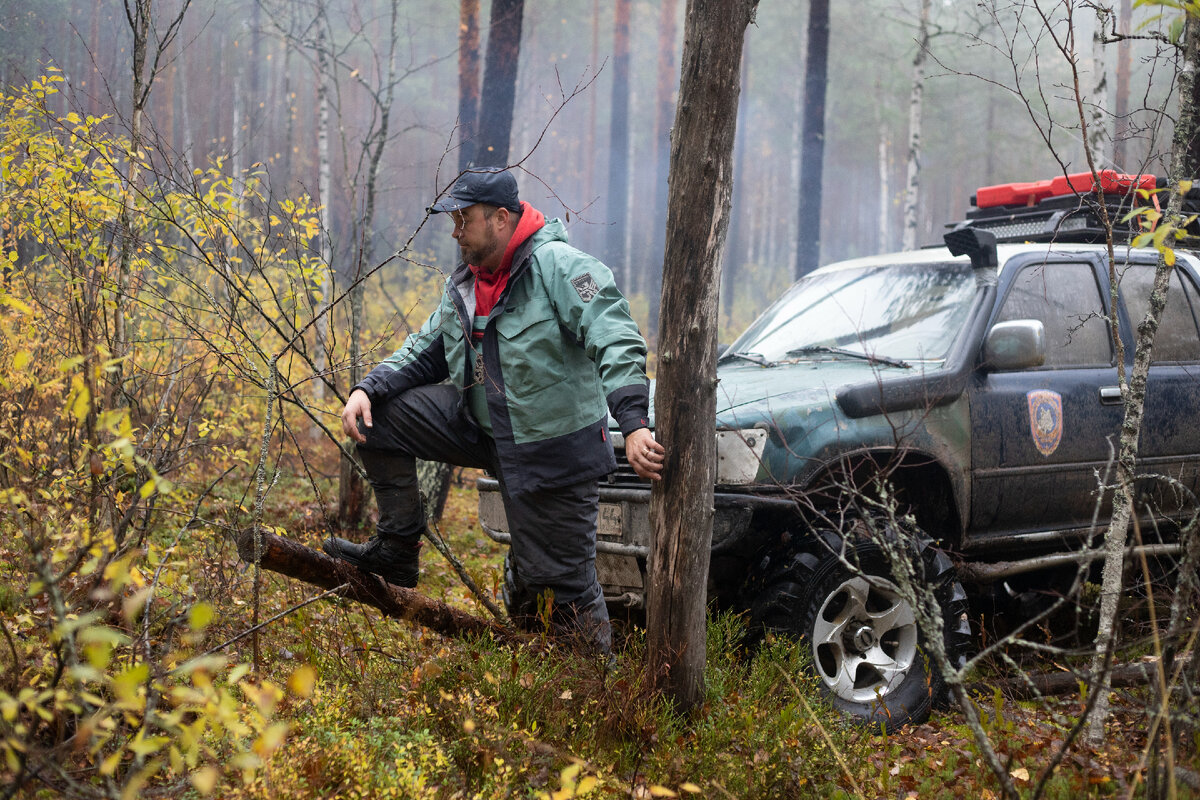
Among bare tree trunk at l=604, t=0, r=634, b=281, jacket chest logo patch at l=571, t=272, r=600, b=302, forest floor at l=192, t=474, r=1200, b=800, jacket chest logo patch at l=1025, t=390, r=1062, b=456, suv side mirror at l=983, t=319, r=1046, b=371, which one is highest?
bare tree trunk at l=604, t=0, r=634, b=281

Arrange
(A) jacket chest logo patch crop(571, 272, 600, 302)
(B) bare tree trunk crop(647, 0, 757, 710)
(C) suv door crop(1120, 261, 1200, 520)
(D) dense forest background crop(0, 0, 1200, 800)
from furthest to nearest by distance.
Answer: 1. (C) suv door crop(1120, 261, 1200, 520)
2. (A) jacket chest logo patch crop(571, 272, 600, 302)
3. (B) bare tree trunk crop(647, 0, 757, 710)
4. (D) dense forest background crop(0, 0, 1200, 800)

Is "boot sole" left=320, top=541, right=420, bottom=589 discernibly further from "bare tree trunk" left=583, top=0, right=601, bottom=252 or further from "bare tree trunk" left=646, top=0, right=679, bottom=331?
"bare tree trunk" left=583, top=0, right=601, bottom=252

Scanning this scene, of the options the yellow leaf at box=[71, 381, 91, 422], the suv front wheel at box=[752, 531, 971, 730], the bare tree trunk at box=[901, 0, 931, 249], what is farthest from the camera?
the bare tree trunk at box=[901, 0, 931, 249]

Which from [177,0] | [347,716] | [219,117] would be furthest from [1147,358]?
[219,117]

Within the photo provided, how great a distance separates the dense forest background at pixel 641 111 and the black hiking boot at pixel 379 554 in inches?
597

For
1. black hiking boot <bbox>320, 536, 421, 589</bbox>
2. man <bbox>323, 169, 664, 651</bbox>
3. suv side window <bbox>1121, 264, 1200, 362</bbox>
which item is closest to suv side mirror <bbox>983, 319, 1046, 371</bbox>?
suv side window <bbox>1121, 264, 1200, 362</bbox>

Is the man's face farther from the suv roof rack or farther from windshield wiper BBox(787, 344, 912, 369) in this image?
the suv roof rack

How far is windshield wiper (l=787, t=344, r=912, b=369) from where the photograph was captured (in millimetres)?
4090

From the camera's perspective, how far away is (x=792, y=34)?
32781 millimetres

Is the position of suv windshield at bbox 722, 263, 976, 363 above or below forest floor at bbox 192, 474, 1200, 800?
above

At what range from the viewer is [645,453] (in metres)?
2.99

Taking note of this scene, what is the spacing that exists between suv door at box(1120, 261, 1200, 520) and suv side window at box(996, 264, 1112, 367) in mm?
188

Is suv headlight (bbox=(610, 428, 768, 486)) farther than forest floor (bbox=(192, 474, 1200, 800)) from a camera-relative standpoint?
Yes

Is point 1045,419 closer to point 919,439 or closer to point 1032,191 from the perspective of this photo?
point 919,439
